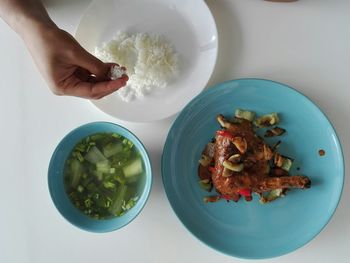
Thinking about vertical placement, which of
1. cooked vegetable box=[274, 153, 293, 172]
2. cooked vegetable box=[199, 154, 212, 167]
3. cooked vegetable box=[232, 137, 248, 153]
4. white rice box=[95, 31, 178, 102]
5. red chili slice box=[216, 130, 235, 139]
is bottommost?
cooked vegetable box=[199, 154, 212, 167]

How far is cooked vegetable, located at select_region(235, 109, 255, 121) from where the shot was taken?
1275mm

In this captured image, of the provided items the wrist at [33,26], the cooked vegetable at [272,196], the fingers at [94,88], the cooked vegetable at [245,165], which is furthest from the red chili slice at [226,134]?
the wrist at [33,26]

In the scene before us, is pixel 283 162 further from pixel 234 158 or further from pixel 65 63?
pixel 65 63

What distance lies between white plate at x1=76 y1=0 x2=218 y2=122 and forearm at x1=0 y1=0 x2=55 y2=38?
147 mm

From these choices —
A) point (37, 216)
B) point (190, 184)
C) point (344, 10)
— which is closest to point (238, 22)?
point (344, 10)

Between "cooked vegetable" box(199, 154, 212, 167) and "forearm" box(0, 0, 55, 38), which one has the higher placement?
"forearm" box(0, 0, 55, 38)

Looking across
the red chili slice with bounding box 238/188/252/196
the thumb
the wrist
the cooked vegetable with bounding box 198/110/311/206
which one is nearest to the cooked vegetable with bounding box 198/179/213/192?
the cooked vegetable with bounding box 198/110/311/206

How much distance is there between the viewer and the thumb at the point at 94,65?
1152 millimetres

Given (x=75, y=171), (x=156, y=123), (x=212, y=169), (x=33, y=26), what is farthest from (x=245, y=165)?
(x=33, y=26)

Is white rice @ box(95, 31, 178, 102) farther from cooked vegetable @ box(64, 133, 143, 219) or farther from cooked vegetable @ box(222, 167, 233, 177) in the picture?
cooked vegetable @ box(222, 167, 233, 177)

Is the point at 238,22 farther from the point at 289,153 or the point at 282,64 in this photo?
the point at 289,153

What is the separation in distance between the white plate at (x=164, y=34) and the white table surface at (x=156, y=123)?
0.18 ft

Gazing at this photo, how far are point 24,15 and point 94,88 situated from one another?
1.08 feet

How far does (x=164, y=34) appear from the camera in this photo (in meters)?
1.35
